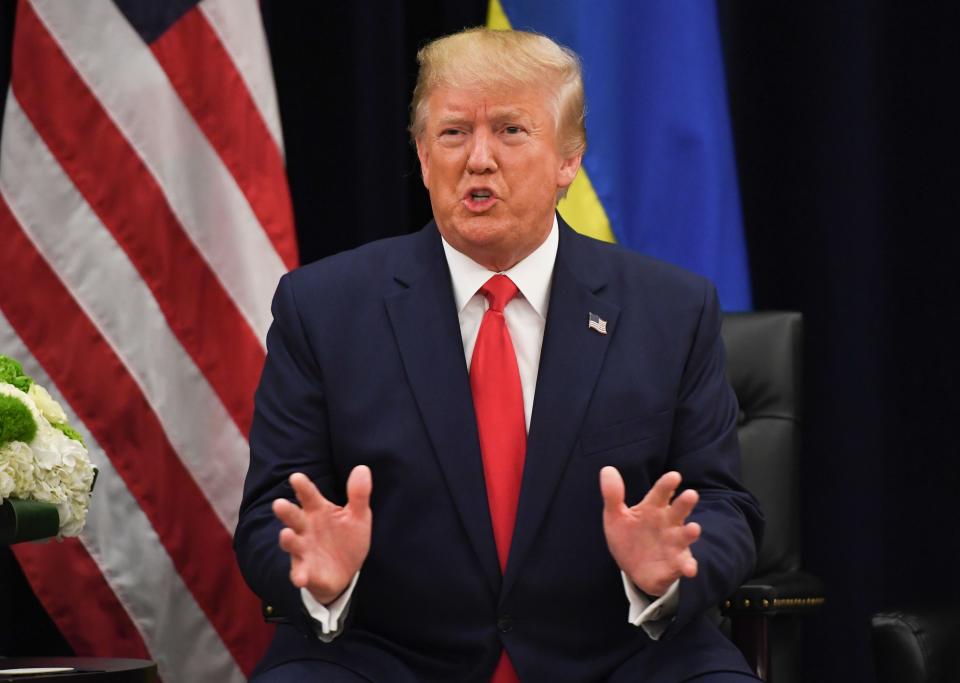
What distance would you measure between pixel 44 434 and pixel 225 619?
99 centimetres

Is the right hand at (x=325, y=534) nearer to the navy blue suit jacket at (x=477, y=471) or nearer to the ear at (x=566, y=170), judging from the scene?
the navy blue suit jacket at (x=477, y=471)

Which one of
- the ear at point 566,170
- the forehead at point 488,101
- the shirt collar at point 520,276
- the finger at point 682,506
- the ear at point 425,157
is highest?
the forehead at point 488,101

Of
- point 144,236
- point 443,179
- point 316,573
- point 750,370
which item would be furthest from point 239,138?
point 316,573

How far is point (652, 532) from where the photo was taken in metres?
2.12

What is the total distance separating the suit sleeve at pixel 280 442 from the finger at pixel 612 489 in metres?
0.53

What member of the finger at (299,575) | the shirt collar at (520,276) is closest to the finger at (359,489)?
the finger at (299,575)

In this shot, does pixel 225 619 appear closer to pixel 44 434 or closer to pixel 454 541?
pixel 44 434

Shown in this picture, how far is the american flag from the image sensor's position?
3326mm

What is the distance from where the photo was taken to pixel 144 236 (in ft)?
11.0

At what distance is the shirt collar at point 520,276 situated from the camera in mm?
2496

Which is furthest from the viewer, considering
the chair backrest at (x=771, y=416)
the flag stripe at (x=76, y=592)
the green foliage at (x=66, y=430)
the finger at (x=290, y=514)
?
the flag stripe at (x=76, y=592)

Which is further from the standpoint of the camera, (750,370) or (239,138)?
(239,138)

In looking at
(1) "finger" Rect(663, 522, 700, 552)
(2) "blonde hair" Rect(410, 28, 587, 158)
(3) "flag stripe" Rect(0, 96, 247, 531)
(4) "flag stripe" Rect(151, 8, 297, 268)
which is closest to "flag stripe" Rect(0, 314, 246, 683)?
(3) "flag stripe" Rect(0, 96, 247, 531)

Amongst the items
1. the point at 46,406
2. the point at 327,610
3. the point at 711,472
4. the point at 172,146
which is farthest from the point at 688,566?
the point at 172,146
